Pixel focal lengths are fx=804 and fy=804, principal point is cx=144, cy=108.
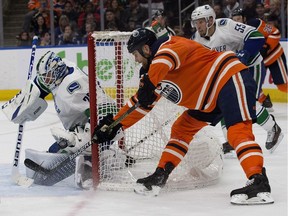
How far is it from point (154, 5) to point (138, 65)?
4.75 meters

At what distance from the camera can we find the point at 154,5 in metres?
9.20

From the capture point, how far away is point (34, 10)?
9.80 meters

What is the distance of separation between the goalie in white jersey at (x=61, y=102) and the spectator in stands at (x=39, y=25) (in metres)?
5.26

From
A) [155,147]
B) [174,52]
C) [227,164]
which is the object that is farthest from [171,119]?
[174,52]

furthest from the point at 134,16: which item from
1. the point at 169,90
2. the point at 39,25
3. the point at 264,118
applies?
the point at 169,90

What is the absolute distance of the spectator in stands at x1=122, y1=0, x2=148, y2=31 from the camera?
9245 mm

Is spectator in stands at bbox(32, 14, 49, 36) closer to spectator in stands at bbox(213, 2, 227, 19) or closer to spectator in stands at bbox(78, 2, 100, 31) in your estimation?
spectator in stands at bbox(78, 2, 100, 31)

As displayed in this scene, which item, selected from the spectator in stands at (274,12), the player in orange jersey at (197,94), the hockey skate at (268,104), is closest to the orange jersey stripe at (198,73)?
the player in orange jersey at (197,94)

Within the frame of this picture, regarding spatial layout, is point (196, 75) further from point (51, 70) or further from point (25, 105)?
point (25, 105)

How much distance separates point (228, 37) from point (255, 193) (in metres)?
2.01

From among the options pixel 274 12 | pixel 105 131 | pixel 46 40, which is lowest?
pixel 105 131

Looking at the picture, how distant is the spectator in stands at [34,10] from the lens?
9633mm

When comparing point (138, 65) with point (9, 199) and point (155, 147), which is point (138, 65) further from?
point (9, 199)

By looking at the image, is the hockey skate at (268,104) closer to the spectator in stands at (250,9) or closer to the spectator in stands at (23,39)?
the spectator in stands at (250,9)
